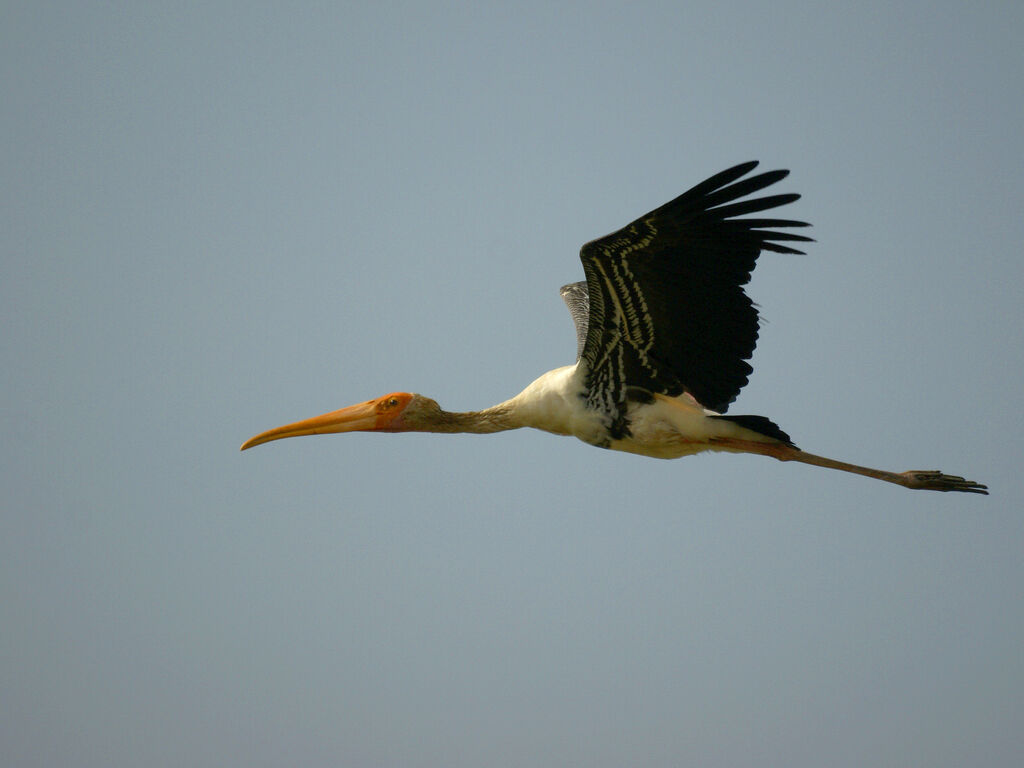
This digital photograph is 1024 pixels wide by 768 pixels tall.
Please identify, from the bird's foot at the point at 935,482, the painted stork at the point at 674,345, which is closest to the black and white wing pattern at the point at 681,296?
the painted stork at the point at 674,345

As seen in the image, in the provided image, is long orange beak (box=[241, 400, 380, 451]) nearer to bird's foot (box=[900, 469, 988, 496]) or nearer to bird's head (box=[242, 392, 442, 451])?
bird's head (box=[242, 392, 442, 451])

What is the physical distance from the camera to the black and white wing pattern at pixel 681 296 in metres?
8.97

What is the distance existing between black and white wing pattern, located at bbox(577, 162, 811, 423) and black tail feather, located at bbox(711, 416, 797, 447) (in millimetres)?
295

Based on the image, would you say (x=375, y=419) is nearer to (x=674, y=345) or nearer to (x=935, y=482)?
(x=674, y=345)

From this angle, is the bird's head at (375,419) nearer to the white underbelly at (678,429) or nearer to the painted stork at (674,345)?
the painted stork at (674,345)

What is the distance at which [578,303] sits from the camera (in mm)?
12906

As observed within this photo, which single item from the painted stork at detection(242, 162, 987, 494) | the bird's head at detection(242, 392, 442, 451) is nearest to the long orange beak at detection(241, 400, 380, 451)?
the bird's head at detection(242, 392, 442, 451)

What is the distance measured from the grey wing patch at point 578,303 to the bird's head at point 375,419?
1769mm

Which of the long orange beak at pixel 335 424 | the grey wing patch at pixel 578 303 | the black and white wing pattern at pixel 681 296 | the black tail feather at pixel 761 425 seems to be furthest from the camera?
the grey wing patch at pixel 578 303

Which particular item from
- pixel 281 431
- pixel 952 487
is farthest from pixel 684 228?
pixel 281 431

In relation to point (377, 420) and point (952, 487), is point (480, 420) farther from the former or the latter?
point (952, 487)

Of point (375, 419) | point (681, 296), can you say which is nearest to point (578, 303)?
point (375, 419)

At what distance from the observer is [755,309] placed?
9.87 meters

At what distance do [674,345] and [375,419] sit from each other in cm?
308
